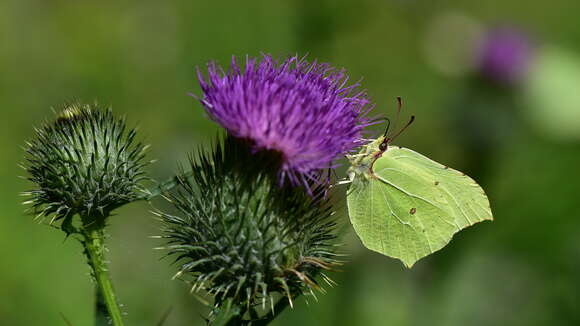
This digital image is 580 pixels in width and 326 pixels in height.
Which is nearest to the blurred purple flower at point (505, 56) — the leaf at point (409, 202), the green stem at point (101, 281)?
the leaf at point (409, 202)

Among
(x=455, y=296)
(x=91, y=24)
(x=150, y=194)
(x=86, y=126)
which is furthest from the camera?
(x=91, y=24)

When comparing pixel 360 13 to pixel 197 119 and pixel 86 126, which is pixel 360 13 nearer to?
pixel 197 119

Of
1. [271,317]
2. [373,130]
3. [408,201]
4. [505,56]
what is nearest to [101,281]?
[271,317]

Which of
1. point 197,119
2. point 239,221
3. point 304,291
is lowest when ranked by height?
point 304,291

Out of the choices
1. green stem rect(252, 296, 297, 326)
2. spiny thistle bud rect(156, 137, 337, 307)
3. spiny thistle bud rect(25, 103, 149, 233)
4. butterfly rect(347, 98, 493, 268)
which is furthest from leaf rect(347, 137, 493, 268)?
spiny thistle bud rect(25, 103, 149, 233)

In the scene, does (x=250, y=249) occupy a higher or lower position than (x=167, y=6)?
lower

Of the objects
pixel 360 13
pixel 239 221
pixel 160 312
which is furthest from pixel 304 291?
pixel 360 13

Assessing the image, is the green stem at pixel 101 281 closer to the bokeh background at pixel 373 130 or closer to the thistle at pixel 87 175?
the thistle at pixel 87 175

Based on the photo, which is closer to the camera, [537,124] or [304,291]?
[304,291]
